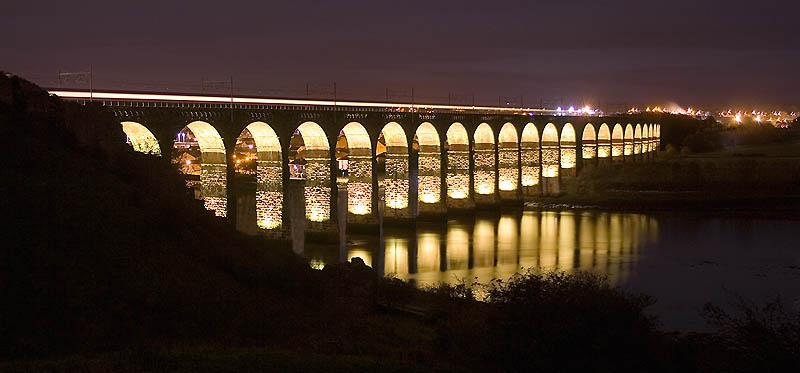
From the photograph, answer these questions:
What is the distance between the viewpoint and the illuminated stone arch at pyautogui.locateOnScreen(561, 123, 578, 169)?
77.9 metres

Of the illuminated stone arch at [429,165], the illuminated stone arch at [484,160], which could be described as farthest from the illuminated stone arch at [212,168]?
the illuminated stone arch at [484,160]

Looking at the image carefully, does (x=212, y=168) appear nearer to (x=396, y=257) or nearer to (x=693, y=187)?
(x=396, y=257)

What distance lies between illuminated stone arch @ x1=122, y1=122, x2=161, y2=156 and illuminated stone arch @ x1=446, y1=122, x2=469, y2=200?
87.7 ft

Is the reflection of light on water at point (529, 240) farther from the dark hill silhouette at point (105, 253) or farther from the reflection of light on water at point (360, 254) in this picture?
the dark hill silhouette at point (105, 253)

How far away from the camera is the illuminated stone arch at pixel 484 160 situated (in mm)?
58688

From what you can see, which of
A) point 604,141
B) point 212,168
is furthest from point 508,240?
point 604,141

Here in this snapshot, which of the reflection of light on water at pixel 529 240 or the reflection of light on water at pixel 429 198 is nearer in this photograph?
the reflection of light on water at pixel 529 240

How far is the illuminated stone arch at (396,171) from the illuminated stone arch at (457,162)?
6.74m

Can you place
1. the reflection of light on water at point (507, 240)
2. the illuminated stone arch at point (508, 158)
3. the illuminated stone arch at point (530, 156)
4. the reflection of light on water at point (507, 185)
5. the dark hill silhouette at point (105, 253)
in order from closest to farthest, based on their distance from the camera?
1. the dark hill silhouette at point (105, 253)
2. the reflection of light on water at point (507, 240)
3. the reflection of light on water at point (507, 185)
4. the illuminated stone arch at point (508, 158)
5. the illuminated stone arch at point (530, 156)

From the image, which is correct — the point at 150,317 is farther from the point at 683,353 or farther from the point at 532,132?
the point at 532,132

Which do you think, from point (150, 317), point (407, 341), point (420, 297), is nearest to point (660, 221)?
point (420, 297)

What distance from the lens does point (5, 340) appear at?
47.9ft

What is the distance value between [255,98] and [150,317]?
27.6 metres

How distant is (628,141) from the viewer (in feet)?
333
